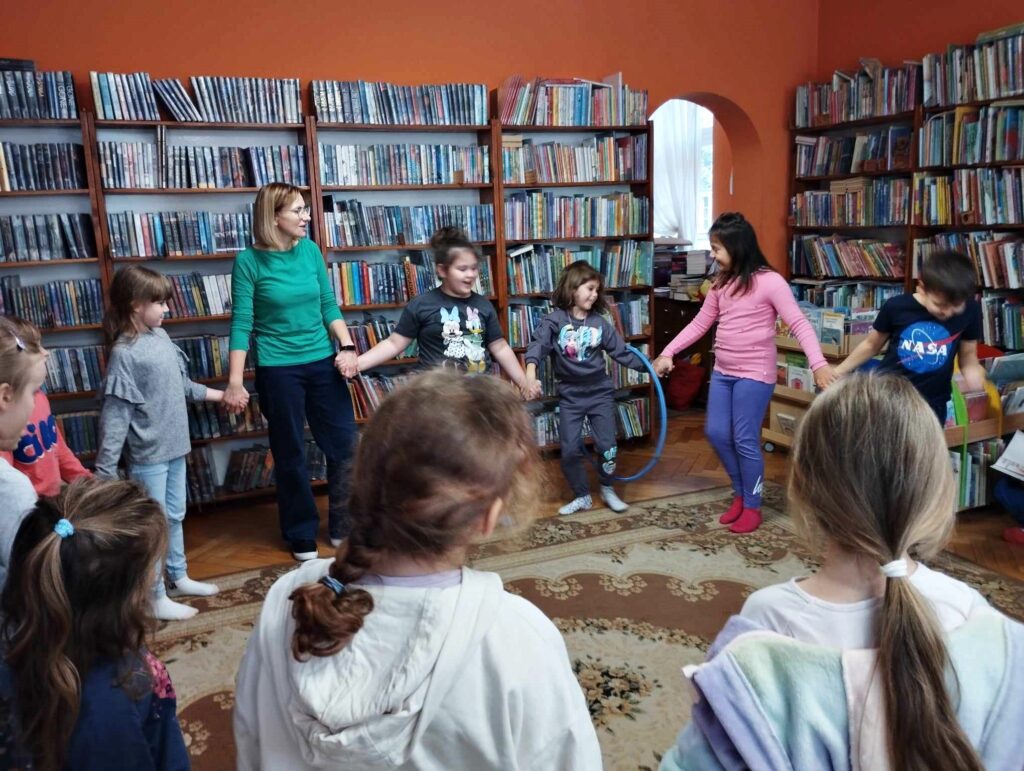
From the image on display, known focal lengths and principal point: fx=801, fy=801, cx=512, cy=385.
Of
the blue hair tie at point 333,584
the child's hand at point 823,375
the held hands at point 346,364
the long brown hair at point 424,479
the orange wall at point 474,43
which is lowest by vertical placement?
the child's hand at point 823,375

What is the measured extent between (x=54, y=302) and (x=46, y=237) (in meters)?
0.31

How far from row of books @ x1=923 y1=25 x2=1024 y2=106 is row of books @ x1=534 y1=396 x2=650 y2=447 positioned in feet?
8.12

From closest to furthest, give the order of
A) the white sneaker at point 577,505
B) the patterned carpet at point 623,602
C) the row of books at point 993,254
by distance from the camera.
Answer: the patterned carpet at point 623,602
the white sneaker at point 577,505
the row of books at point 993,254

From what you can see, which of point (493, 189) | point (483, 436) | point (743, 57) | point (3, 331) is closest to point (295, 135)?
point (493, 189)

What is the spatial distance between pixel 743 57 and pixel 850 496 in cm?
525

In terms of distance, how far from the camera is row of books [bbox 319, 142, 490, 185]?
4258mm

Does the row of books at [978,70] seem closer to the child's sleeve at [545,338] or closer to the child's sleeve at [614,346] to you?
the child's sleeve at [614,346]

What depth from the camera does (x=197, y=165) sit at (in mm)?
3986

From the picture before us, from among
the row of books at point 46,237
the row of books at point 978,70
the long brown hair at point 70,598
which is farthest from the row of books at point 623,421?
the long brown hair at point 70,598

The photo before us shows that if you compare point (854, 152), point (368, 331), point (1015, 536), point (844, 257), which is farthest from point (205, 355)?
point (854, 152)

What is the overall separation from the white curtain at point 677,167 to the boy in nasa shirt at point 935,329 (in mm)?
4679

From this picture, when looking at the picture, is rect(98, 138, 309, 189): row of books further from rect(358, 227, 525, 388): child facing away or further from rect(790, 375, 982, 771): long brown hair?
rect(790, 375, 982, 771): long brown hair

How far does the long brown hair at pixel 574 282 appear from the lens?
3.89 m

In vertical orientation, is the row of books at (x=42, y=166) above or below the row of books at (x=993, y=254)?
above
